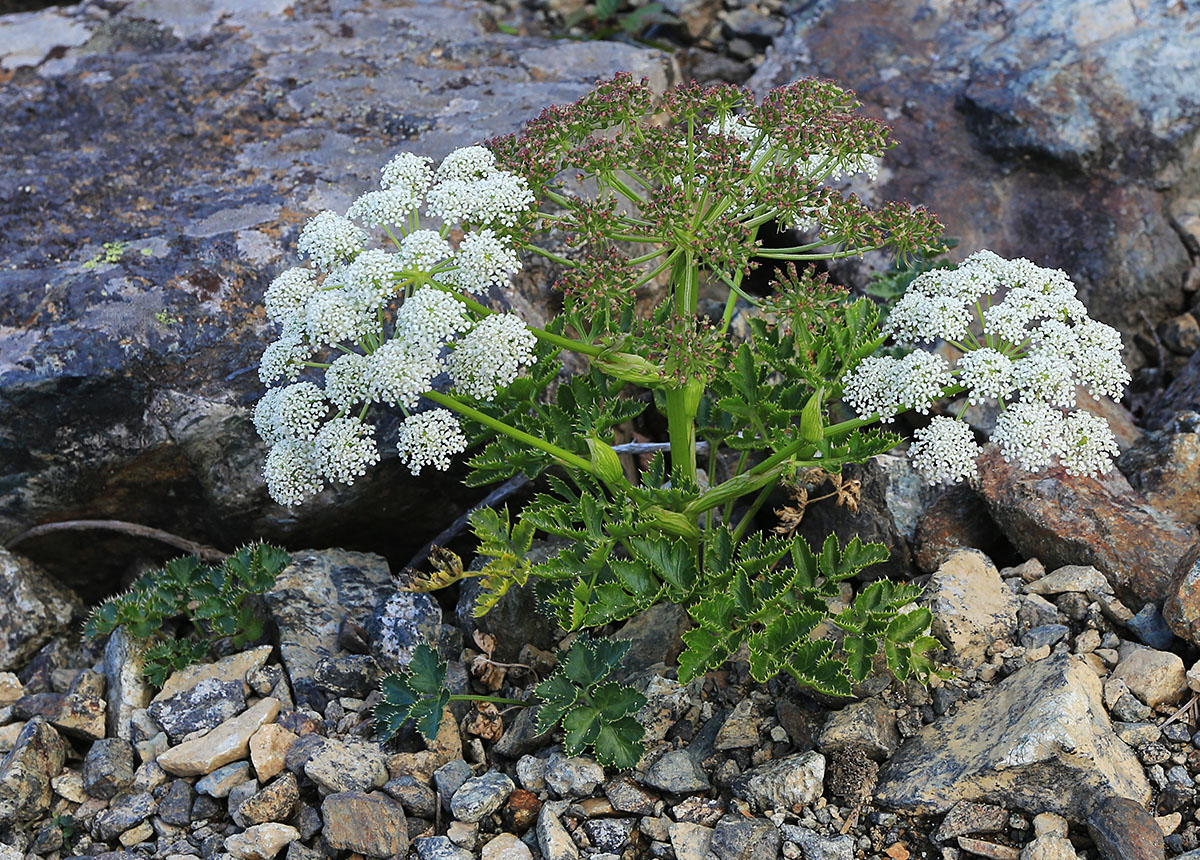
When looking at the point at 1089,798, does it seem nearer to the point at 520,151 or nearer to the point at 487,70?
the point at 520,151

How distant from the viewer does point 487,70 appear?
6.80m

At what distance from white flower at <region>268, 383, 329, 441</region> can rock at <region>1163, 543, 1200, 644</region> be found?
2998mm

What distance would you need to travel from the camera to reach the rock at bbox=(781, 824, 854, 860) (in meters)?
3.35

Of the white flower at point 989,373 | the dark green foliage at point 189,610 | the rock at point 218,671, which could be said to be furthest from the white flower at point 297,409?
the white flower at point 989,373

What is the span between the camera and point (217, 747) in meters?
4.01

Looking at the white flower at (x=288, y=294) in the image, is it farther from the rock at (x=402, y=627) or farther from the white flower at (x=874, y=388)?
→ the white flower at (x=874, y=388)

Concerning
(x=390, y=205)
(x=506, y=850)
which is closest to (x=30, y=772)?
(x=506, y=850)

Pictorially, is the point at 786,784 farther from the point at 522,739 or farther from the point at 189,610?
the point at 189,610

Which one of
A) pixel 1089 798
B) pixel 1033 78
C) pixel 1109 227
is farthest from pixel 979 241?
pixel 1089 798

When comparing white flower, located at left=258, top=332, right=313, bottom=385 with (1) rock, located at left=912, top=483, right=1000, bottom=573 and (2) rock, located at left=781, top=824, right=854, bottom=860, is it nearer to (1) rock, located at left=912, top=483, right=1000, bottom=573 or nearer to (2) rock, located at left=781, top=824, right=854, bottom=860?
(2) rock, located at left=781, top=824, right=854, bottom=860

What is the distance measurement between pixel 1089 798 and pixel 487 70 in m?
5.33

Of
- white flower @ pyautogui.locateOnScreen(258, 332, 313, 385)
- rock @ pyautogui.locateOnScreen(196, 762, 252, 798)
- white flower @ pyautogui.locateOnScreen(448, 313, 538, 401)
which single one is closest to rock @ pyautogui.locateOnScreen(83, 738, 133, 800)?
rock @ pyautogui.locateOnScreen(196, 762, 252, 798)

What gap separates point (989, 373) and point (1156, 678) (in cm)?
121

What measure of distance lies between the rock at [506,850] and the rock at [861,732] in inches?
41.0
